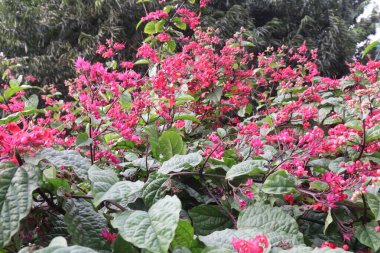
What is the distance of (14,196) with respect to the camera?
30.7 inches

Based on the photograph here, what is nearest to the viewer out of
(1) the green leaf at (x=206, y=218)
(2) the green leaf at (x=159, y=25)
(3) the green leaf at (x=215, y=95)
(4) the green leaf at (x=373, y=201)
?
(4) the green leaf at (x=373, y=201)

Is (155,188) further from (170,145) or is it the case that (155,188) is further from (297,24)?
(297,24)

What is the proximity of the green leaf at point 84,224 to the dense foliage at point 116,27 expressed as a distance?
19.0 ft

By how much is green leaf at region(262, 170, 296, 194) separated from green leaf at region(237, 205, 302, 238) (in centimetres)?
6

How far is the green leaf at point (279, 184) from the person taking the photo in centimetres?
110

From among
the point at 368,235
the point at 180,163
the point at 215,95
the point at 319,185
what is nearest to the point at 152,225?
the point at 180,163

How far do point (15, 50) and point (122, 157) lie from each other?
22.3 ft

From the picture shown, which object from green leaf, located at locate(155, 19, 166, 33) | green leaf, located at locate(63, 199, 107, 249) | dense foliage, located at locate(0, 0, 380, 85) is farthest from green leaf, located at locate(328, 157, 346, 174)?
dense foliage, located at locate(0, 0, 380, 85)

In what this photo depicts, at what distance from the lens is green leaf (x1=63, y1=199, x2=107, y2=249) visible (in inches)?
34.0

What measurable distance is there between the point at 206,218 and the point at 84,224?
1.34 ft

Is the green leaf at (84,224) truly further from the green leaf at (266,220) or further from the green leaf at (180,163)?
the green leaf at (266,220)

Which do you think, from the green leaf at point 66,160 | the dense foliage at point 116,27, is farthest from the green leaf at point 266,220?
the dense foliage at point 116,27

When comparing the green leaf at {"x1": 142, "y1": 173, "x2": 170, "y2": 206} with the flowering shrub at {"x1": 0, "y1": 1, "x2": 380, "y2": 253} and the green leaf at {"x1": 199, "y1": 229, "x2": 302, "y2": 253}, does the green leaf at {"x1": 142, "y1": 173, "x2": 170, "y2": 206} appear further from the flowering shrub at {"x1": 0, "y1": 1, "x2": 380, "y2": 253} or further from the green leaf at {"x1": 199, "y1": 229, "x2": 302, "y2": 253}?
the green leaf at {"x1": 199, "y1": 229, "x2": 302, "y2": 253}

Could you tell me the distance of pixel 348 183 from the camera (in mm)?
1085
